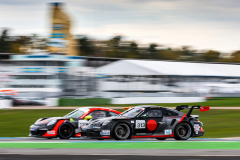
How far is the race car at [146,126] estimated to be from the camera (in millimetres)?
10766

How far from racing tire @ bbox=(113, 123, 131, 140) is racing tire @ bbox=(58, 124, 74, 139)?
1.82 meters

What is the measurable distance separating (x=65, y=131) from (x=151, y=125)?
284 centimetres

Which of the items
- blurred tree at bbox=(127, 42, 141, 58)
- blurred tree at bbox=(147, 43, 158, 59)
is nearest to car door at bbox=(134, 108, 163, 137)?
blurred tree at bbox=(127, 42, 141, 58)

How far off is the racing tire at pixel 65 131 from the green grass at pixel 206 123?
140 inches

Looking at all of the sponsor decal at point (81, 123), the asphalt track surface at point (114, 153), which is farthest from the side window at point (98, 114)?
the asphalt track surface at point (114, 153)

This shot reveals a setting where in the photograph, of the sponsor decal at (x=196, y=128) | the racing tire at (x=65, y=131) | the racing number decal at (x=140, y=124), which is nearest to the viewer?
the racing number decal at (x=140, y=124)

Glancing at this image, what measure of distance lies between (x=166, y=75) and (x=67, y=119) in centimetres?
3914

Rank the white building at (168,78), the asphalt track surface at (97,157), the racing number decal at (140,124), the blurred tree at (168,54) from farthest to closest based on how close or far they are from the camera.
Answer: the blurred tree at (168,54)
the white building at (168,78)
the racing number decal at (140,124)
the asphalt track surface at (97,157)

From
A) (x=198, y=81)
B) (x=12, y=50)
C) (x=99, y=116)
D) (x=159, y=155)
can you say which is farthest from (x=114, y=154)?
(x=12, y=50)

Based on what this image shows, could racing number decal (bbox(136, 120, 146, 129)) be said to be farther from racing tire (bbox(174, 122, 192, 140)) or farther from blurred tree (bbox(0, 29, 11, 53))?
blurred tree (bbox(0, 29, 11, 53))

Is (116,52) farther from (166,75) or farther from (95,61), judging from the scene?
(166,75)

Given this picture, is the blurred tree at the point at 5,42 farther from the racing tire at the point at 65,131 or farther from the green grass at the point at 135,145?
the green grass at the point at 135,145

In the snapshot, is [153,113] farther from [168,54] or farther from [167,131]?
[168,54]

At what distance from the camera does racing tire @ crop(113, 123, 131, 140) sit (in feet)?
A: 35.3
